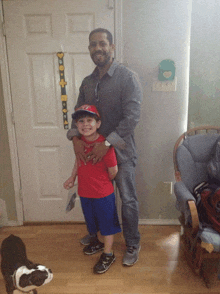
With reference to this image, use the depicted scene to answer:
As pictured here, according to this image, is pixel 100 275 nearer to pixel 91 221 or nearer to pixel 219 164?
pixel 91 221

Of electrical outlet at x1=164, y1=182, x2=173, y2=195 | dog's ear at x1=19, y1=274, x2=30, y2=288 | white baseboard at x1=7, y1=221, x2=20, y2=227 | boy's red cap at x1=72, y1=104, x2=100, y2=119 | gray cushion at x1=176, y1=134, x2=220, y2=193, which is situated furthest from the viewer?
white baseboard at x1=7, y1=221, x2=20, y2=227

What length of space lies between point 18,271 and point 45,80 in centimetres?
150

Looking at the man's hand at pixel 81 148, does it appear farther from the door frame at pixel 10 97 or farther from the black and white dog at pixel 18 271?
the door frame at pixel 10 97

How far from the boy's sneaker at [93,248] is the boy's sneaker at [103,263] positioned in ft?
0.49

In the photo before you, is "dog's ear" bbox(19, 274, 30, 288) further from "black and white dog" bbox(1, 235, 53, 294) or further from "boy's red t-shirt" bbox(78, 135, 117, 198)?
"boy's red t-shirt" bbox(78, 135, 117, 198)

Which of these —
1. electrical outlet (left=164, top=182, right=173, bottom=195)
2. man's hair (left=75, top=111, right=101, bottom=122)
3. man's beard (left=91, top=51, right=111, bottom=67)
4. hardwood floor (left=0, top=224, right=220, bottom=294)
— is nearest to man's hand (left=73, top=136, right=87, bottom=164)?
man's hair (left=75, top=111, right=101, bottom=122)

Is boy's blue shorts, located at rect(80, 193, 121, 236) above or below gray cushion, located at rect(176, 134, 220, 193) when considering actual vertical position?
below

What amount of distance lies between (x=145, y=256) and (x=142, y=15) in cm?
180

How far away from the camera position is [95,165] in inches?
59.1

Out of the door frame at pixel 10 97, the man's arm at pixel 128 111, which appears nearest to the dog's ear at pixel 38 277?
the man's arm at pixel 128 111

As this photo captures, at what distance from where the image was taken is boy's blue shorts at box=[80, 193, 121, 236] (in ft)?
5.08

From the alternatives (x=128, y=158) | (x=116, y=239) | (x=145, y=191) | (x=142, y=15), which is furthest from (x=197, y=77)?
Result: (x=116, y=239)

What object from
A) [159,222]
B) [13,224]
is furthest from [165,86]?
[13,224]

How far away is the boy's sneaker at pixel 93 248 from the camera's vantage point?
1797mm
